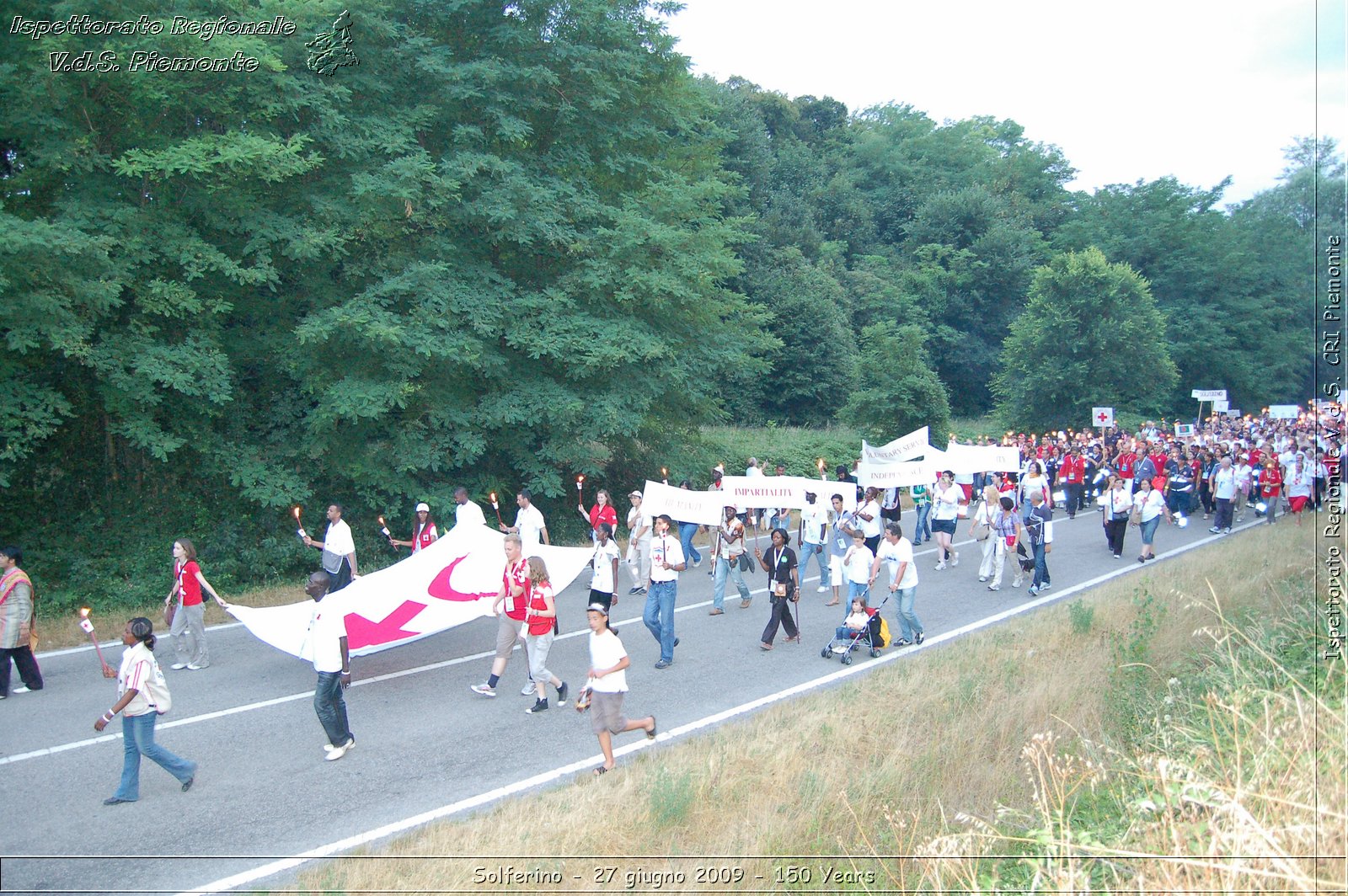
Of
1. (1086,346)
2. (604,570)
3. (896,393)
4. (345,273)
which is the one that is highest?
(345,273)

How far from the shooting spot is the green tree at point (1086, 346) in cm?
4366

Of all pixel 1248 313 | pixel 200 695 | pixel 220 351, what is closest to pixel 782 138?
pixel 1248 313

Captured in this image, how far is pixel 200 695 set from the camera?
1027 centimetres

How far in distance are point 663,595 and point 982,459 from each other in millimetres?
11654

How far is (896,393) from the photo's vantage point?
33.3m

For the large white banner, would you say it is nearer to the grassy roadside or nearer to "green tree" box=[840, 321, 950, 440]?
A: the grassy roadside

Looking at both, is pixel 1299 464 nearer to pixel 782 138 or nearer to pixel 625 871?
pixel 625 871

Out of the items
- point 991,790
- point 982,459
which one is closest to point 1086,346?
point 982,459

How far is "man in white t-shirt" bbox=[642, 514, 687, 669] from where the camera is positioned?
11.2m

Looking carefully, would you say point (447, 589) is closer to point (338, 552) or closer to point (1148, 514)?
point (338, 552)

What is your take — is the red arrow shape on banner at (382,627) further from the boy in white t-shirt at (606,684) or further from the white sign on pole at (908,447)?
the white sign on pole at (908,447)

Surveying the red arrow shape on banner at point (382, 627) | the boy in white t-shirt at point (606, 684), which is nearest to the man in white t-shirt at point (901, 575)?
the boy in white t-shirt at point (606, 684)

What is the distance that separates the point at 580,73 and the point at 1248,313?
40.0 meters

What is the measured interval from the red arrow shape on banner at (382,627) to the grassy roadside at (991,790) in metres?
2.89
